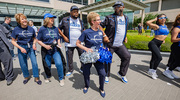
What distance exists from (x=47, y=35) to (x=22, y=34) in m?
0.71

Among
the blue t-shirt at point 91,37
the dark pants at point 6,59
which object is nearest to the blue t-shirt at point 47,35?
the blue t-shirt at point 91,37

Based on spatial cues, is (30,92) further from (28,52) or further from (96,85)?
(96,85)

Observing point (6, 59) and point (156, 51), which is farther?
point (156, 51)

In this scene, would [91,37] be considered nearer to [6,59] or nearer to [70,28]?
[70,28]

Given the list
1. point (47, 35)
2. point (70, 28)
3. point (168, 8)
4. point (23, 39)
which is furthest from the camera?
point (168, 8)

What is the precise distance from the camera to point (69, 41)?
10.9 feet

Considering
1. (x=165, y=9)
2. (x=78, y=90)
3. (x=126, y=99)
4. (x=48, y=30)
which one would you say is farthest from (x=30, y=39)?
(x=165, y=9)

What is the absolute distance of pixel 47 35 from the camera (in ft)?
8.77

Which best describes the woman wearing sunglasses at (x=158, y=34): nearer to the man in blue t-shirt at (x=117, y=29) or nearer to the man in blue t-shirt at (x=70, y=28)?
the man in blue t-shirt at (x=117, y=29)

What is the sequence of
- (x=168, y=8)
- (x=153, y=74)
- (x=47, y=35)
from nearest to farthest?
(x=47, y=35) → (x=153, y=74) → (x=168, y=8)

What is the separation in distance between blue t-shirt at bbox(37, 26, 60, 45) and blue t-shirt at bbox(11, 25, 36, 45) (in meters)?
0.40

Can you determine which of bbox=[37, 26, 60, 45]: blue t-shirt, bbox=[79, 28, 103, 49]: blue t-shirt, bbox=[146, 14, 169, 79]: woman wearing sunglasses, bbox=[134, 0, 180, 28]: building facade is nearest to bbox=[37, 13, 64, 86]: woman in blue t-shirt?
bbox=[37, 26, 60, 45]: blue t-shirt

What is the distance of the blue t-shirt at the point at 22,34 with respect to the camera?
106 inches

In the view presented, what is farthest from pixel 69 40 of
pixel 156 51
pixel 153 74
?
pixel 153 74
